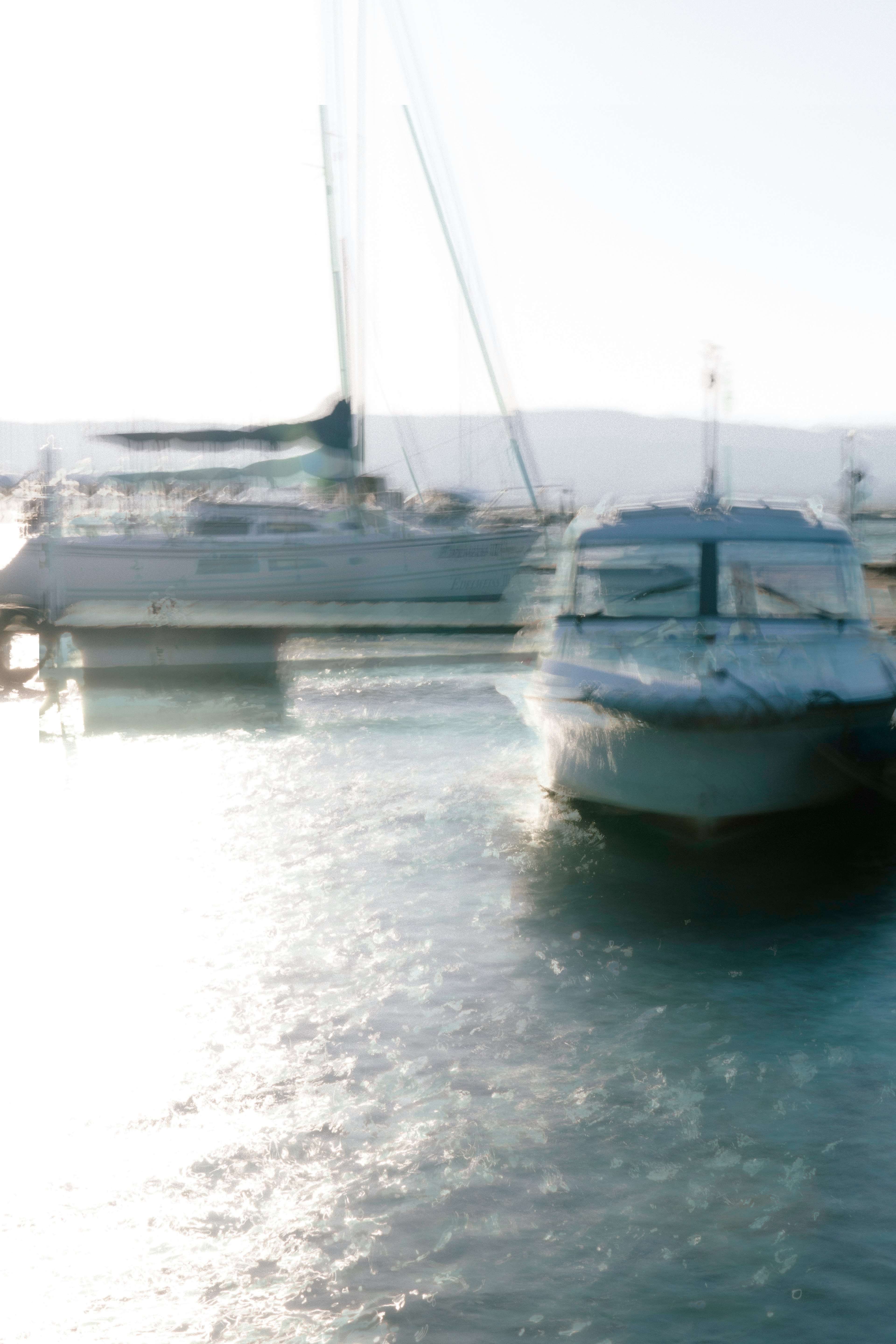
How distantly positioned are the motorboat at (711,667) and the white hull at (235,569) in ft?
72.7

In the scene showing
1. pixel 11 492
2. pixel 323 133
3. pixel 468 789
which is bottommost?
pixel 468 789

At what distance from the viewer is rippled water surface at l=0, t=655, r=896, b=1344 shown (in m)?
4.36

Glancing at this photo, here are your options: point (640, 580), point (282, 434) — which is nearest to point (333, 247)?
point (282, 434)

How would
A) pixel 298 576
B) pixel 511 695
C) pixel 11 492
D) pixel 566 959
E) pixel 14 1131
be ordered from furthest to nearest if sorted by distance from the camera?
pixel 11 492 → pixel 298 576 → pixel 511 695 → pixel 566 959 → pixel 14 1131

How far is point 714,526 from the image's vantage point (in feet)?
37.5

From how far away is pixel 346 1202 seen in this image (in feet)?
16.2

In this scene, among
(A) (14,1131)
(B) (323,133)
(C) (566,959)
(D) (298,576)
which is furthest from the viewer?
(D) (298,576)

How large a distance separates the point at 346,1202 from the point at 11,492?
210 feet

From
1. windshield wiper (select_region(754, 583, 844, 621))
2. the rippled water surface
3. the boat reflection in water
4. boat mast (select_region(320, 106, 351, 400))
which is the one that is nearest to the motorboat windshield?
windshield wiper (select_region(754, 583, 844, 621))

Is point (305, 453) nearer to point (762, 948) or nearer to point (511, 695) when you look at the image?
point (511, 695)

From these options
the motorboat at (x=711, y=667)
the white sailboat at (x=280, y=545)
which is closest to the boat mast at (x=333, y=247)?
the white sailboat at (x=280, y=545)

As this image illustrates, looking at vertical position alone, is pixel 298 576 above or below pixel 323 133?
below

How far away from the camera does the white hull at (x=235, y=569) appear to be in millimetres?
33375

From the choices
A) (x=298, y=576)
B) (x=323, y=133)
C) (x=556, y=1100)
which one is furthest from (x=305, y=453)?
(x=556, y=1100)
